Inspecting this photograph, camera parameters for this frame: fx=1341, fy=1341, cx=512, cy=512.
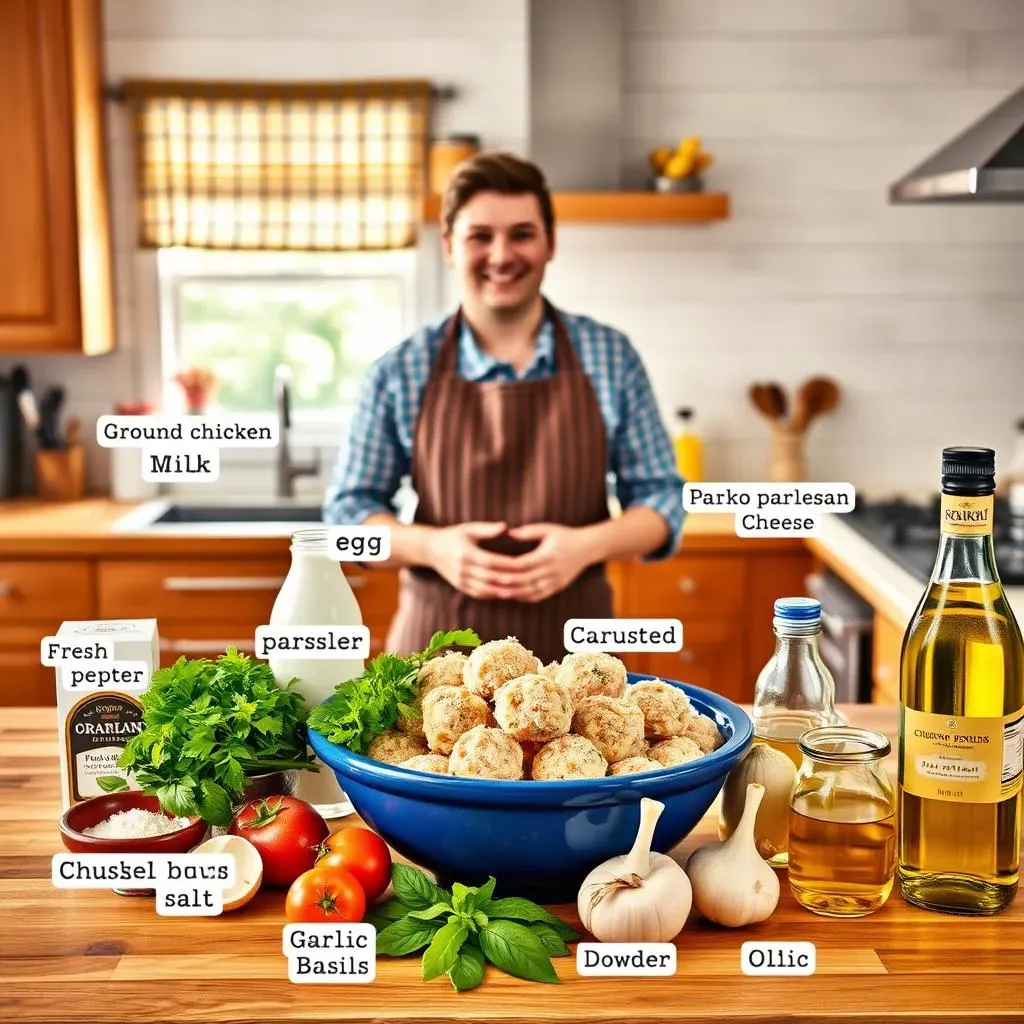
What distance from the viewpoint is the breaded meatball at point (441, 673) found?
3.76 feet

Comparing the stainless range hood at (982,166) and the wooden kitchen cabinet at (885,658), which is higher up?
the stainless range hood at (982,166)

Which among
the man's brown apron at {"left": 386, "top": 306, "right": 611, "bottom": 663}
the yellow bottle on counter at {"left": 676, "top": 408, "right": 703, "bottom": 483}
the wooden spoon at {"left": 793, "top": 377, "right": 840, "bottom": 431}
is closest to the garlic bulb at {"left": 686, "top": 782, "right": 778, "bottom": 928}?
the man's brown apron at {"left": 386, "top": 306, "right": 611, "bottom": 663}

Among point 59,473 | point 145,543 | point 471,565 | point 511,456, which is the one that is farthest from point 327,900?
point 59,473

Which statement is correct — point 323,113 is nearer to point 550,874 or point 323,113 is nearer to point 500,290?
point 500,290

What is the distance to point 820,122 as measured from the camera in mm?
3736

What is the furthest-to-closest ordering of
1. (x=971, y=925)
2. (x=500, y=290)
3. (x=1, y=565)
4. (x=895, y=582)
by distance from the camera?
(x=1, y=565)
(x=895, y=582)
(x=500, y=290)
(x=971, y=925)

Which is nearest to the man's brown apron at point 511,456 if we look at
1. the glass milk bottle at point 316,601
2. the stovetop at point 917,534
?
the stovetop at point 917,534

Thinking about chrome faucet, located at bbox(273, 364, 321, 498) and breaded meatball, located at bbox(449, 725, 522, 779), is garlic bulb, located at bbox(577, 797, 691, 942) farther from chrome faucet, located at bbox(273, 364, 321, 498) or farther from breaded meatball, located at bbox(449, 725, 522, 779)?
chrome faucet, located at bbox(273, 364, 321, 498)

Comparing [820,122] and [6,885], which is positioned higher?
[820,122]

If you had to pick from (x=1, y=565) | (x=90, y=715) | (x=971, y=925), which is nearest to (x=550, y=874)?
(x=971, y=925)

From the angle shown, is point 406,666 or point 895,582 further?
point 895,582

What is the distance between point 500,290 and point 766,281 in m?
1.68

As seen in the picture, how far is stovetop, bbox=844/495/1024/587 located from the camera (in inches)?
101

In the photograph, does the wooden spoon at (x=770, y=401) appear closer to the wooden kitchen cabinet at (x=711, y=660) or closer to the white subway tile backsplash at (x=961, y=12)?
the wooden kitchen cabinet at (x=711, y=660)
